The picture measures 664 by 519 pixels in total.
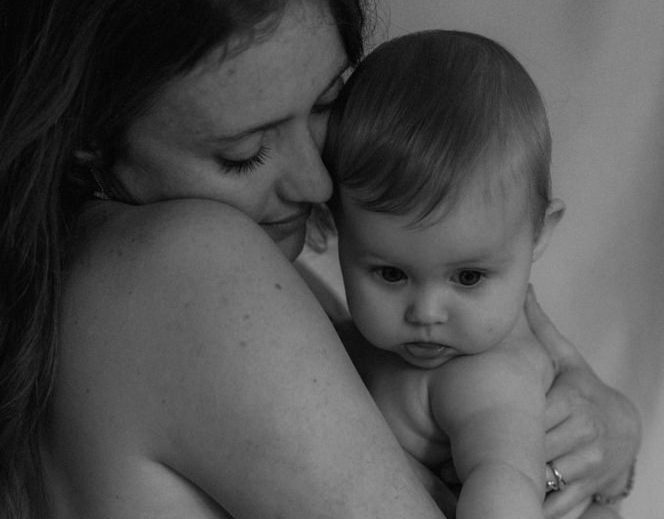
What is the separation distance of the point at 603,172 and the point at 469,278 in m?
0.99

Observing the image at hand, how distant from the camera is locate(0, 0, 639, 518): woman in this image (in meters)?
1.14

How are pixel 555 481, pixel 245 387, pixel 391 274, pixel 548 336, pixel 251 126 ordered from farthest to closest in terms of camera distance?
pixel 548 336
pixel 555 481
pixel 391 274
pixel 251 126
pixel 245 387

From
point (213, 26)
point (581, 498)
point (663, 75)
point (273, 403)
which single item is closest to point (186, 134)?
point (213, 26)

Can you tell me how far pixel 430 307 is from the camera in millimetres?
1321

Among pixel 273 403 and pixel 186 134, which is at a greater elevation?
pixel 186 134

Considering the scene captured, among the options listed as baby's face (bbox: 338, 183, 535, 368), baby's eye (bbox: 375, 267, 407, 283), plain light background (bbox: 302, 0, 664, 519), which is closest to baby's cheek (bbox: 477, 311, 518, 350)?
baby's face (bbox: 338, 183, 535, 368)

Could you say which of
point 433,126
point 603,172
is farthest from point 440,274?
point 603,172

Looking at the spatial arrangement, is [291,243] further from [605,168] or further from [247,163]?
[605,168]

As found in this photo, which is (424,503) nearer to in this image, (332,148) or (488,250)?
(488,250)

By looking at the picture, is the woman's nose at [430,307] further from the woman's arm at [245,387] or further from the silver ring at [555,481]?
the silver ring at [555,481]

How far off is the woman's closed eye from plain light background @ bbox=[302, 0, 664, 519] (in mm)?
854

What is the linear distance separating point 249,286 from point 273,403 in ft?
0.38

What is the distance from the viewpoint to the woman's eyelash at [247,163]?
4.21 feet

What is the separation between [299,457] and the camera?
1130mm
